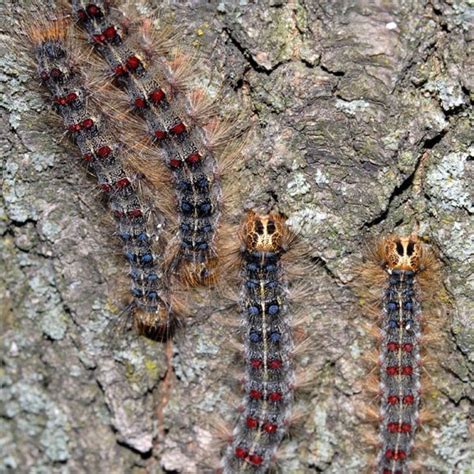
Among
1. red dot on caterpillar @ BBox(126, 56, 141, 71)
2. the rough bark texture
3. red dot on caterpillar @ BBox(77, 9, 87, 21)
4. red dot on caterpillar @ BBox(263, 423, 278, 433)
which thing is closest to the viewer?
the rough bark texture

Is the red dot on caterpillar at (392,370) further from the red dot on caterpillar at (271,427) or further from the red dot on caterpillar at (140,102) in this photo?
the red dot on caterpillar at (140,102)

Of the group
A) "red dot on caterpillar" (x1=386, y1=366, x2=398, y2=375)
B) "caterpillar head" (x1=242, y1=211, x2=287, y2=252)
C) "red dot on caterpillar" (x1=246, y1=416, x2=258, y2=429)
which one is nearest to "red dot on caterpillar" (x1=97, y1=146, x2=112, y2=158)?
"caterpillar head" (x1=242, y1=211, x2=287, y2=252)

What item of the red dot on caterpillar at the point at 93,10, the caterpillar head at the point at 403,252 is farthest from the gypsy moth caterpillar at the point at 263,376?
the red dot on caterpillar at the point at 93,10

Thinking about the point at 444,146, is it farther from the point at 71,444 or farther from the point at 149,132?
the point at 71,444

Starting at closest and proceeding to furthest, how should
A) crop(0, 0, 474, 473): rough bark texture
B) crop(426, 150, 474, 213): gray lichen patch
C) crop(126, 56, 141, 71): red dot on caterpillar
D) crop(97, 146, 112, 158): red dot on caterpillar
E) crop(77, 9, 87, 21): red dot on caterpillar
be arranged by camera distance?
crop(0, 0, 474, 473): rough bark texture < crop(426, 150, 474, 213): gray lichen patch < crop(77, 9, 87, 21): red dot on caterpillar < crop(126, 56, 141, 71): red dot on caterpillar < crop(97, 146, 112, 158): red dot on caterpillar

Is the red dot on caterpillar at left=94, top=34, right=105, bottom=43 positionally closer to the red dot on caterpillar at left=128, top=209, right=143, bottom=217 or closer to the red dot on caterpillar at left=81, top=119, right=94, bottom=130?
the red dot on caterpillar at left=81, top=119, right=94, bottom=130

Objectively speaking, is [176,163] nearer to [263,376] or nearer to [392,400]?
[263,376]
